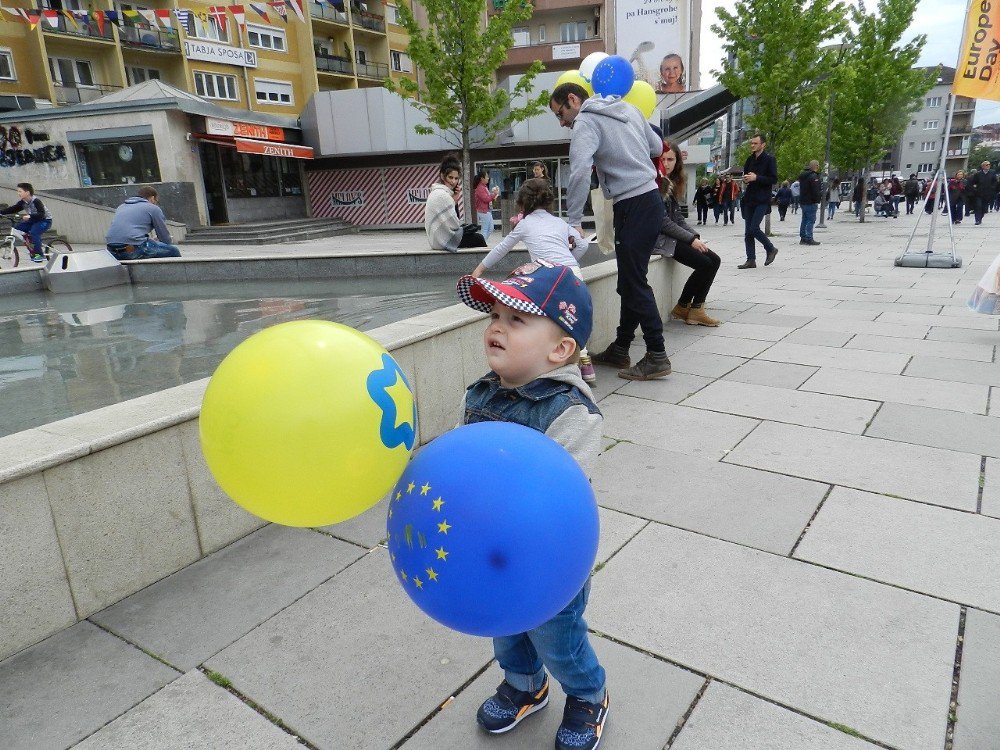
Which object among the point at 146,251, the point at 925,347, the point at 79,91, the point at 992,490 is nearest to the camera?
the point at 992,490

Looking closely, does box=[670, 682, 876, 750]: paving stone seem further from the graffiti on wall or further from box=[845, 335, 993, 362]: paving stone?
the graffiti on wall

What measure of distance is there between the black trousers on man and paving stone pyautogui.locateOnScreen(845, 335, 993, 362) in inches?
88.1

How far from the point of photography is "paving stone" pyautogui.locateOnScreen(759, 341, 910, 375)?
551cm

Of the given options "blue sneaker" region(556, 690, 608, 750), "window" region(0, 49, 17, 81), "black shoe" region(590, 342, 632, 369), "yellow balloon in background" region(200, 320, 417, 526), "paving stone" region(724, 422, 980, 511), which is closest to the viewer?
"yellow balloon in background" region(200, 320, 417, 526)

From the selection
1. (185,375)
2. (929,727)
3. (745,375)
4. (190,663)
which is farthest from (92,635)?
(745,375)

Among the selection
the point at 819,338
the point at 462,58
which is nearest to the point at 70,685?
the point at 819,338

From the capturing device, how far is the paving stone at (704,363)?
554 centimetres

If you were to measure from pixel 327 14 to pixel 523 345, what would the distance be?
44.4 meters

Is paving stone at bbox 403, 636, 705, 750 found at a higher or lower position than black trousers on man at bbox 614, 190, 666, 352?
lower

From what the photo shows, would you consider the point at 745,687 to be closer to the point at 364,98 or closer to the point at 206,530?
the point at 206,530

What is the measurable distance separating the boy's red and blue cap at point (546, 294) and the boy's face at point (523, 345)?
32 mm

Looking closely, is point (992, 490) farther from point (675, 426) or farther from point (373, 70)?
point (373, 70)

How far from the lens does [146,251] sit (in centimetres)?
1189

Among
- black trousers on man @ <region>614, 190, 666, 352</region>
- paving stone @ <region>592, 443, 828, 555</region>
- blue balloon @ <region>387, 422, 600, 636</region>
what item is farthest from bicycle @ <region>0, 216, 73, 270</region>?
blue balloon @ <region>387, 422, 600, 636</region>
